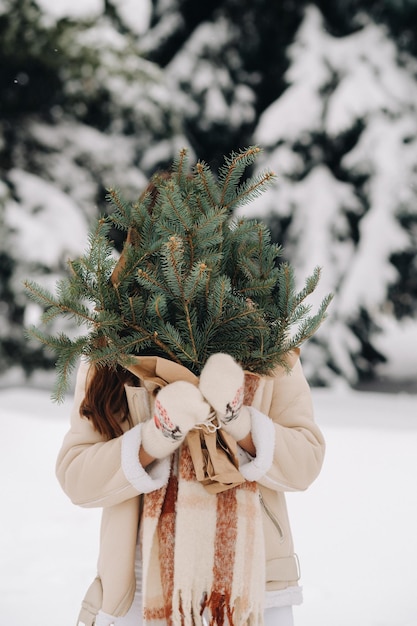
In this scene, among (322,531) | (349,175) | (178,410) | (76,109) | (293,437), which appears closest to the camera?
(178,410)

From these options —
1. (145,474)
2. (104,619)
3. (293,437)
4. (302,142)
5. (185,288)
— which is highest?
(302,142)

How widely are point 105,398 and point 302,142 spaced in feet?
21.9

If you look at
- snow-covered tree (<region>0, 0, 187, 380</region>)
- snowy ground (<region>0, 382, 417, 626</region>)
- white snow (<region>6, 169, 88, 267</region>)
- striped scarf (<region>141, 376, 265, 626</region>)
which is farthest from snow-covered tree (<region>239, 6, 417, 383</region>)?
striped scarf (<region>141, 376, 265, 626</region>)

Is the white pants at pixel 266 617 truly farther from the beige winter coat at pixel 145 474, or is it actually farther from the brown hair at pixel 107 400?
the brown hair at pixel 107 400

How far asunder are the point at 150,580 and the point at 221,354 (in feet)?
1.67

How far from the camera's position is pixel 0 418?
20.0 feet

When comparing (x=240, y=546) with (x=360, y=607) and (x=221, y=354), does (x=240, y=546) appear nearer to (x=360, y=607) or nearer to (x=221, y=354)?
(x=221, y=354)

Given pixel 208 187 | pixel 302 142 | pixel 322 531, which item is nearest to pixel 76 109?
pixel 302 142

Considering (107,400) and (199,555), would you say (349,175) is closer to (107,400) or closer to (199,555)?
(107,400)

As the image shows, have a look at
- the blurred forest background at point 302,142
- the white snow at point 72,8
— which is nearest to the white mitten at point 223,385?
the blurred forest background at point 302,142

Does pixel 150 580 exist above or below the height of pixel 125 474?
below

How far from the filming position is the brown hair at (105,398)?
64.6 inches

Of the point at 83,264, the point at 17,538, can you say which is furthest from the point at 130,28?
the point at 83,264

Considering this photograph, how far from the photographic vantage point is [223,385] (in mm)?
1408
